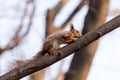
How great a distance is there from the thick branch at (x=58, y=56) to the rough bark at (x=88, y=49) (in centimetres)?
57

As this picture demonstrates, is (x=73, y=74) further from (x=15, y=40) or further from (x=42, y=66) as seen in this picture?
(x=15, y=40)

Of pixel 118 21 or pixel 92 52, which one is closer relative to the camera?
pixel 118 21

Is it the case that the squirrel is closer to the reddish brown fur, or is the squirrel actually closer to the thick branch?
the reddish brown fur

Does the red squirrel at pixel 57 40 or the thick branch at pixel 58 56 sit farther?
the red squirrel at pixel 57 40

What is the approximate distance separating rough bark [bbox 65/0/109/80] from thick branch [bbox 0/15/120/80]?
1.87ft

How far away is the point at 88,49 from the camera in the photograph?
198 centimetres

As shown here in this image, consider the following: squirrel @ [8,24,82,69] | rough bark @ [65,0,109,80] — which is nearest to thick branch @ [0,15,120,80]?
squirrel @ [8,24,82,69]

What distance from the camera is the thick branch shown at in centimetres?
120

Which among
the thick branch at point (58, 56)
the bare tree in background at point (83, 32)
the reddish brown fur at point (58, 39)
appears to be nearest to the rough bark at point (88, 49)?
the bare tree in background at point (83, 32)

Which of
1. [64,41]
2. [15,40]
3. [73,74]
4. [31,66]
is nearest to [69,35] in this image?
[64,41]

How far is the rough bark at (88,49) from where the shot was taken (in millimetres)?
1855

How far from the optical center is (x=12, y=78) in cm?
118

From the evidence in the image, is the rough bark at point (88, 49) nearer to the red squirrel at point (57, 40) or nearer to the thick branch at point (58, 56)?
the red squirrel at point (57, 40)

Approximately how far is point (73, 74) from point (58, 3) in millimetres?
1138
